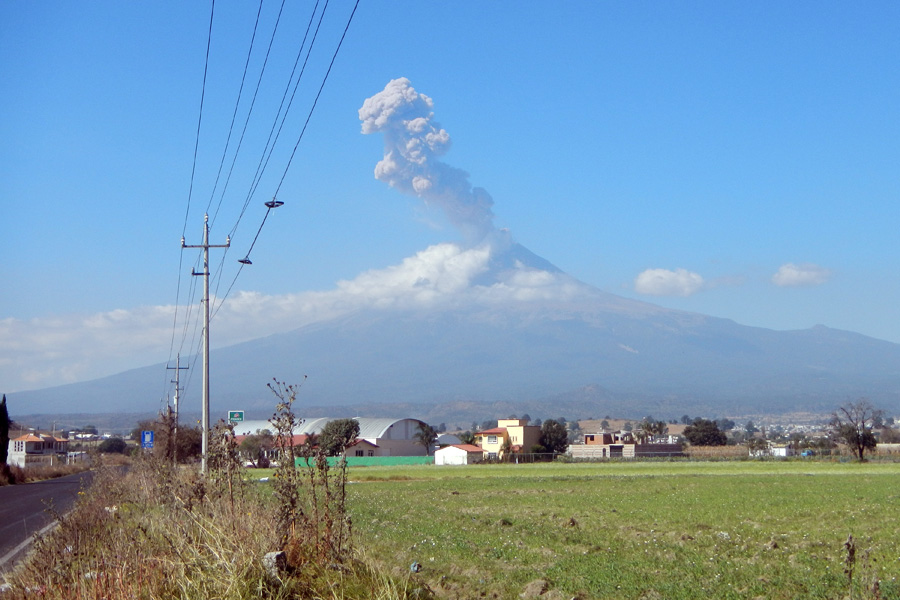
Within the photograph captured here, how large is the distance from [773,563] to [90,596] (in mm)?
8652

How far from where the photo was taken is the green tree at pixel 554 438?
120 meters

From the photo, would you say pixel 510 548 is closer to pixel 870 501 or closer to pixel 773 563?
pixel 773 563

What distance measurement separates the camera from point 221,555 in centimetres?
870

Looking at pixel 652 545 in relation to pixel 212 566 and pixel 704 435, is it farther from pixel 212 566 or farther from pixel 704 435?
pixel 704 435

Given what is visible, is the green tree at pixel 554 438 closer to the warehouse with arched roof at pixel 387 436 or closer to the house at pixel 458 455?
the house at pixel 458 455

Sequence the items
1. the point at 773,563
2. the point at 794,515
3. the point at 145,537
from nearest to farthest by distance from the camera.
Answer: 1. the point at 145,537
2. the point at 773,563
3. the point at 794,515

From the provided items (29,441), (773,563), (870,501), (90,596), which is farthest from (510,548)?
(29,441)

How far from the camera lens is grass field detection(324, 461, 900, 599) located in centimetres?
1066

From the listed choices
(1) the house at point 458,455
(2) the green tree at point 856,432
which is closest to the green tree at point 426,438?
(1) the house at point 458,455

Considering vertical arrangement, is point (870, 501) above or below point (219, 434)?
below

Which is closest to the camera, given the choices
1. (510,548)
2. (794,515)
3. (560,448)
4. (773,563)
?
(773,563)

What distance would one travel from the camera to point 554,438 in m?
120

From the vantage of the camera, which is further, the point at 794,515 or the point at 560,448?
the point at 560,448

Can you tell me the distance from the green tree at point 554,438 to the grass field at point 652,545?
94637 mm
